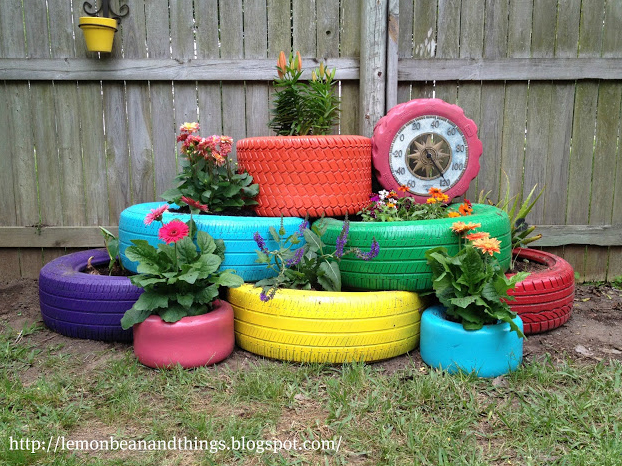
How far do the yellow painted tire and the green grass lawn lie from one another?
0.08 meters

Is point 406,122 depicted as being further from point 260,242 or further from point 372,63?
point 260,242

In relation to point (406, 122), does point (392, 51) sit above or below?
above

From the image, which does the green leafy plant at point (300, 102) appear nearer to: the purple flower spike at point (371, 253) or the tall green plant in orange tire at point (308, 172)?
the tall green plant in orange tire at point (308, 172)

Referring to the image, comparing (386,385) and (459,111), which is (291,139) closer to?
(459,111)

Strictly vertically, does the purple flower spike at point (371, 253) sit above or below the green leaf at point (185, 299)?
above

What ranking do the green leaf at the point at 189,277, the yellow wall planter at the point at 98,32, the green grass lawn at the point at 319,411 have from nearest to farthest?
the green grass lawn at the point at 319,411 < the green leaf at the point at 189,277 < the yellow wall planter at the point at 98,32

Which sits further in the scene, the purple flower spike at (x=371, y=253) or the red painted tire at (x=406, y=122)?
the red painted tire at (x=406, y=122)

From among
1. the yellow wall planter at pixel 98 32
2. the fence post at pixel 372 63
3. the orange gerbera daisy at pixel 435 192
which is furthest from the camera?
the fence post at pixel 372 63

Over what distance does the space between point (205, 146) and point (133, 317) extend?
3.52 ft

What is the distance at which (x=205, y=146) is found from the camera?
10.0ft

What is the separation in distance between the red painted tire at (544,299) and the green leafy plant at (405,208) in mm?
551

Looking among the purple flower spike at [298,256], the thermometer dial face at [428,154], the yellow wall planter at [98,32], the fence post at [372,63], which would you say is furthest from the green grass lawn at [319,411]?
the yellow wall planter at [98,32]

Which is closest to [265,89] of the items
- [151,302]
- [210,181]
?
[210,181]

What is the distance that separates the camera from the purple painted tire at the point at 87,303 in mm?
2863
